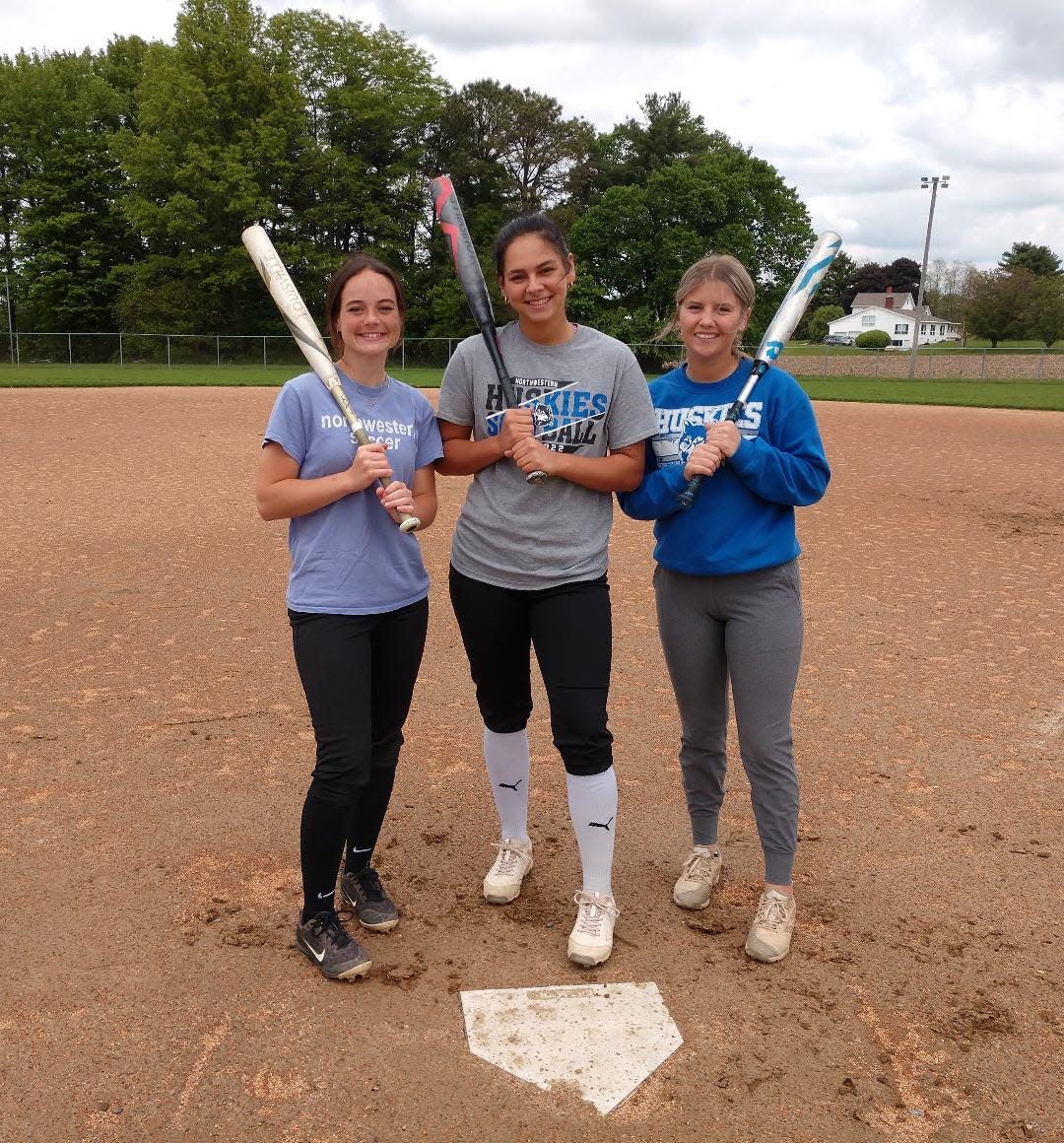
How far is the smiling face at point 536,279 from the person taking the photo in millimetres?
2732

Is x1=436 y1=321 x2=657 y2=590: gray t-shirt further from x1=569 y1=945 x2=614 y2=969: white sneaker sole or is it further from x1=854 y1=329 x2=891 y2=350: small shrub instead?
x1=854 y1=329 x2=891 y2=350: small shrub

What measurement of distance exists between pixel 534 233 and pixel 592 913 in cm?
Result: 195

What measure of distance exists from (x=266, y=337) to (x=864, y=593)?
107ft

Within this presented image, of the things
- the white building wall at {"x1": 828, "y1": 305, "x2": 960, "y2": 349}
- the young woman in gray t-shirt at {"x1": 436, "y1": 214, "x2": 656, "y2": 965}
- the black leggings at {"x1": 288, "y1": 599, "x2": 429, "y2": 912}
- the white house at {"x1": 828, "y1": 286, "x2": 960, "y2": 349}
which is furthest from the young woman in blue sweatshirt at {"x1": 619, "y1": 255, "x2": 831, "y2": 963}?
the white building wall at {"x1": 828, "y1": 305, "x2": 960, "y2": 349}

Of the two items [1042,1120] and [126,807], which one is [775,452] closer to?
[1042,1120]

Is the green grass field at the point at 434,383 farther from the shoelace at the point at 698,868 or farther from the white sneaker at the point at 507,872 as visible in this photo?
the white sneaker at the point at 507,872

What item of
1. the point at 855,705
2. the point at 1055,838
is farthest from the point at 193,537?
the point at 1055,838

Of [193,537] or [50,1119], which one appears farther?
[193,537]

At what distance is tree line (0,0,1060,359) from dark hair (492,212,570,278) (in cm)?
3859

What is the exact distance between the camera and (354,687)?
8.82 feet

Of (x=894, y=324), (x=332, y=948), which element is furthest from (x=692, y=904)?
(x=894, y=324)

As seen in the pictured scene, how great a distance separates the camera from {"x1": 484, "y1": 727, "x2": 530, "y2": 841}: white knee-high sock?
10.4ft

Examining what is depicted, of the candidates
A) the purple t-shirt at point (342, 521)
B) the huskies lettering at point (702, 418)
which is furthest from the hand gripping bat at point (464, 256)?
the huskies lettering at point (702, 418)

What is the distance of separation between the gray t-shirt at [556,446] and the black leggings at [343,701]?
29 centimetres
